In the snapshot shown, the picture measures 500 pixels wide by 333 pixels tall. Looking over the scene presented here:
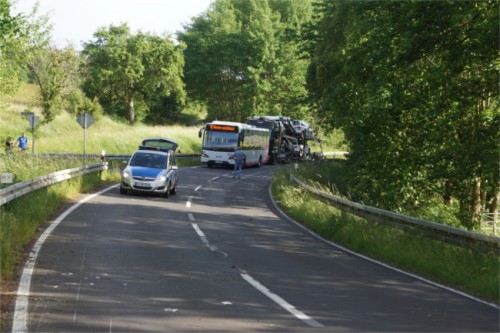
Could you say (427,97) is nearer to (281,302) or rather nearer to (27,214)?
(281,302)

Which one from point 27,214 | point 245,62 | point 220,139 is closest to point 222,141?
point 220,139

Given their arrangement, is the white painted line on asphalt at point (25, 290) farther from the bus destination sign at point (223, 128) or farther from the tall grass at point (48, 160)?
the bus destination sign at point (223, 128)

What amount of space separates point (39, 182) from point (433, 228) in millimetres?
→ 11741

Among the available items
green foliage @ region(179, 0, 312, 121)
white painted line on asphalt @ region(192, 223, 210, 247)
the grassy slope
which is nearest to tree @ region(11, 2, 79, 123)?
the grassy slope

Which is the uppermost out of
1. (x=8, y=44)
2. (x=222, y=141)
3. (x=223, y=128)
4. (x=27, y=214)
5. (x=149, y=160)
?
(x=8, y=44)

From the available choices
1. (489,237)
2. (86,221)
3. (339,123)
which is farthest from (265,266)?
(339,123)

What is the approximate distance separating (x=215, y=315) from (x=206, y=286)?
69.9 inches

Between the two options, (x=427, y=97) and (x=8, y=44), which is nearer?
(x=427, y=97)

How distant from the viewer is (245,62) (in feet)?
237

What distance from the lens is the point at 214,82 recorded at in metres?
76.5

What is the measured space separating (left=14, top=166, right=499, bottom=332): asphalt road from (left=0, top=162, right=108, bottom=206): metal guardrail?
138 cm

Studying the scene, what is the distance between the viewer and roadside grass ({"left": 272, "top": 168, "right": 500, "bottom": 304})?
A: 10.4 meters

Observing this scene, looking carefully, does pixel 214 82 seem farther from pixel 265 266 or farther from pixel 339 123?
pixel 265 266

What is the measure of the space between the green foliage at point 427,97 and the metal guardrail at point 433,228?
1551mm
